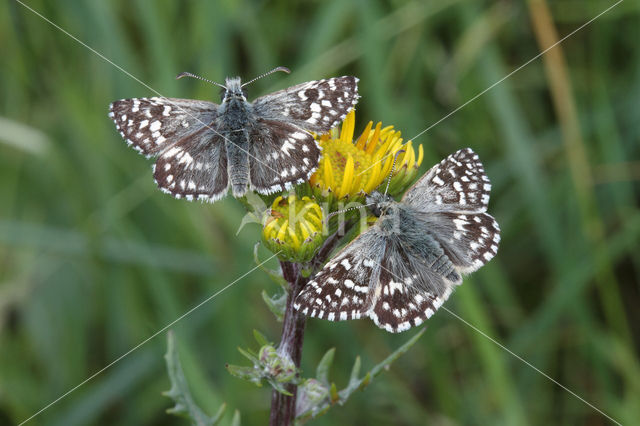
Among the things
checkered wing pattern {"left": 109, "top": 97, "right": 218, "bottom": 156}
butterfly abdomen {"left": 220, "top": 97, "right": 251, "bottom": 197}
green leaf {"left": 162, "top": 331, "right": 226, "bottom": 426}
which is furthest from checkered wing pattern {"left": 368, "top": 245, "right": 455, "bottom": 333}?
checkered wing pattern {"left": 109, "top": 97, "right": 218, "bottom": 156}

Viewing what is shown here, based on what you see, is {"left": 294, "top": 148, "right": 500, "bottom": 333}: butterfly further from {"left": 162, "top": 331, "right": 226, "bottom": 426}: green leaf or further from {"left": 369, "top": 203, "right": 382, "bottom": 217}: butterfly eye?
{"left": 162, "top": 331, "right": 226, "bottom": 426}: green leaf

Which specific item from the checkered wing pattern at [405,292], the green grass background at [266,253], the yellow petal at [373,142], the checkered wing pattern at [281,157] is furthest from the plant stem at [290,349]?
the green grass background at [266,253]

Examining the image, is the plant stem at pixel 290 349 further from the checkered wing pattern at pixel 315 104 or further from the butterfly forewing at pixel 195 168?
the checkered wing pattern at pixel 315 104

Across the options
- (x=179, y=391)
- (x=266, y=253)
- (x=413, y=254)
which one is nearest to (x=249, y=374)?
(x=179, y=391)

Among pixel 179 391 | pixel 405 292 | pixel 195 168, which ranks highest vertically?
pixel 195 168

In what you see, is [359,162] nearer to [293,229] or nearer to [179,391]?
[293,229]

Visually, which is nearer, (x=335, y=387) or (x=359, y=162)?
(x=335, y=387)
